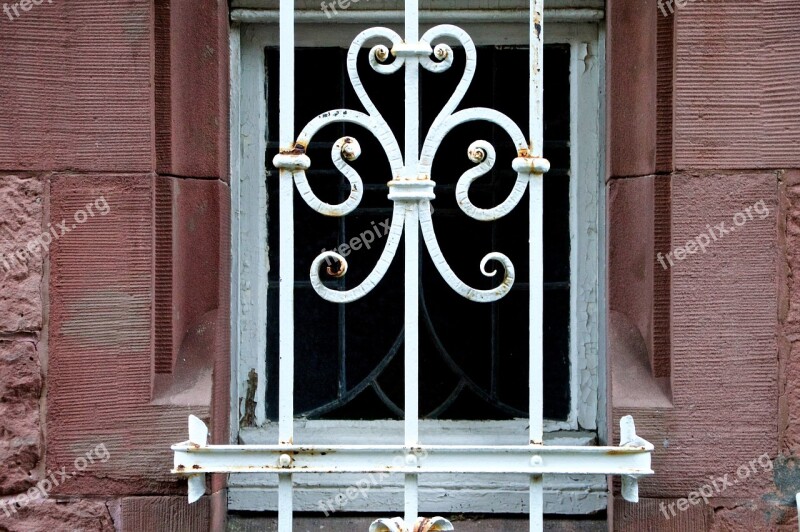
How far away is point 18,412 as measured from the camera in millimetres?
2162

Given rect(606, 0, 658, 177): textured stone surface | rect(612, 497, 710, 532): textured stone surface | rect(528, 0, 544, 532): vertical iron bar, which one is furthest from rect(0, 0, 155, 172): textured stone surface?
rect(612, 497, 710, 532): textured stone surface

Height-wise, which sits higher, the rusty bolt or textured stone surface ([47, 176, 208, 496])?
textured stone surface ([47, 176, 208, 496])

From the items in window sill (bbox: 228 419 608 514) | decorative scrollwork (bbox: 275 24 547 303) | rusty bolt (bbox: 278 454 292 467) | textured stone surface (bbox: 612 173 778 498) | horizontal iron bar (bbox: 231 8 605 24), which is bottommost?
window sill (bbox: 228 419 608 514)

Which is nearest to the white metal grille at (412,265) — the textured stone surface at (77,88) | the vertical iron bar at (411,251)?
the vertical iron bar at (411,251)

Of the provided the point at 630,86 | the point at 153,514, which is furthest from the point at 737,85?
the point at 153,514

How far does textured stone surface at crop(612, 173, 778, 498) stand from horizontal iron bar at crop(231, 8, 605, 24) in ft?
2.00

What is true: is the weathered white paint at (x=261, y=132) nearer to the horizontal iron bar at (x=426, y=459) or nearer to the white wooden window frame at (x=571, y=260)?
the white wooden window frame at (x=571, y=260)

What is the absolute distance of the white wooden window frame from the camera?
2418mm

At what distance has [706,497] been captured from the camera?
213cm

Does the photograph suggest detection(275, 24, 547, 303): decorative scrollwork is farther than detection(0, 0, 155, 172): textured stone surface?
No

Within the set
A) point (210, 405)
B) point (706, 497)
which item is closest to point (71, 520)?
point (210, 405)

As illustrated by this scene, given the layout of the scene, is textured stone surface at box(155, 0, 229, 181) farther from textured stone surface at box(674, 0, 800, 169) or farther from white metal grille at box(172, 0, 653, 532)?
textured stone surface at box(674, 0, 800, 169)

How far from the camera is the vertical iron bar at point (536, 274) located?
6.21 ft

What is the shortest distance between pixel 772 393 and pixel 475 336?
29.8 inches
